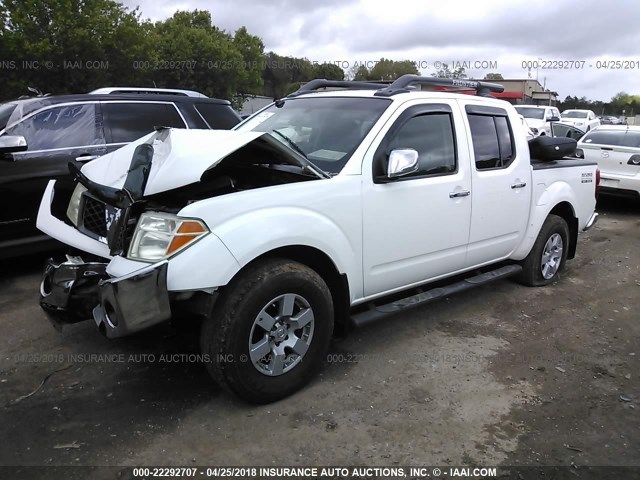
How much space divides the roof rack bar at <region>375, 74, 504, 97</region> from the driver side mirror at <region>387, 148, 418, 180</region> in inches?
26.4

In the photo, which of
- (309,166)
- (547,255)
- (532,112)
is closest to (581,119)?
(532,112)

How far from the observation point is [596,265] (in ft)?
21.3

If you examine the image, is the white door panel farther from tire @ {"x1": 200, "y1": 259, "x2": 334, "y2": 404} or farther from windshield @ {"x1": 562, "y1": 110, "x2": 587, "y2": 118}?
windshield @ {"x1": 562, "y1": 110, "x2": 587, "y2": 118}

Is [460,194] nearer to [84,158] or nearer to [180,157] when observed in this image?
[180,157]

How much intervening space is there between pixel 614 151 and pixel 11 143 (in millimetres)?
9219

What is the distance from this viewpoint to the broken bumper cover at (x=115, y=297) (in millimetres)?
2650

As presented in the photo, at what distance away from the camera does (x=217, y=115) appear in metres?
6.56

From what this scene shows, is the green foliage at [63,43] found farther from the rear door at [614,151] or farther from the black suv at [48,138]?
the rear door at [614,151]

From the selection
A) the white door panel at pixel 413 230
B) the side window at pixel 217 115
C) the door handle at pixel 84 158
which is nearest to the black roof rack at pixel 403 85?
the white door panel at pixel 413 230

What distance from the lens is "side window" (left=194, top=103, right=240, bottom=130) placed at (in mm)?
6465

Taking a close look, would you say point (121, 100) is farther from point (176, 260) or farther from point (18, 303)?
point (176, 260)

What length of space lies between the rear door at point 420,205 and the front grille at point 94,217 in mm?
1675

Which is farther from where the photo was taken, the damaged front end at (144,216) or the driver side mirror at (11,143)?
the driver side mirror at (11,143)

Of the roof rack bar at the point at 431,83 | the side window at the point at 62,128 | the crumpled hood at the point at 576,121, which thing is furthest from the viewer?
the crumpled hood at the point at 576,121
